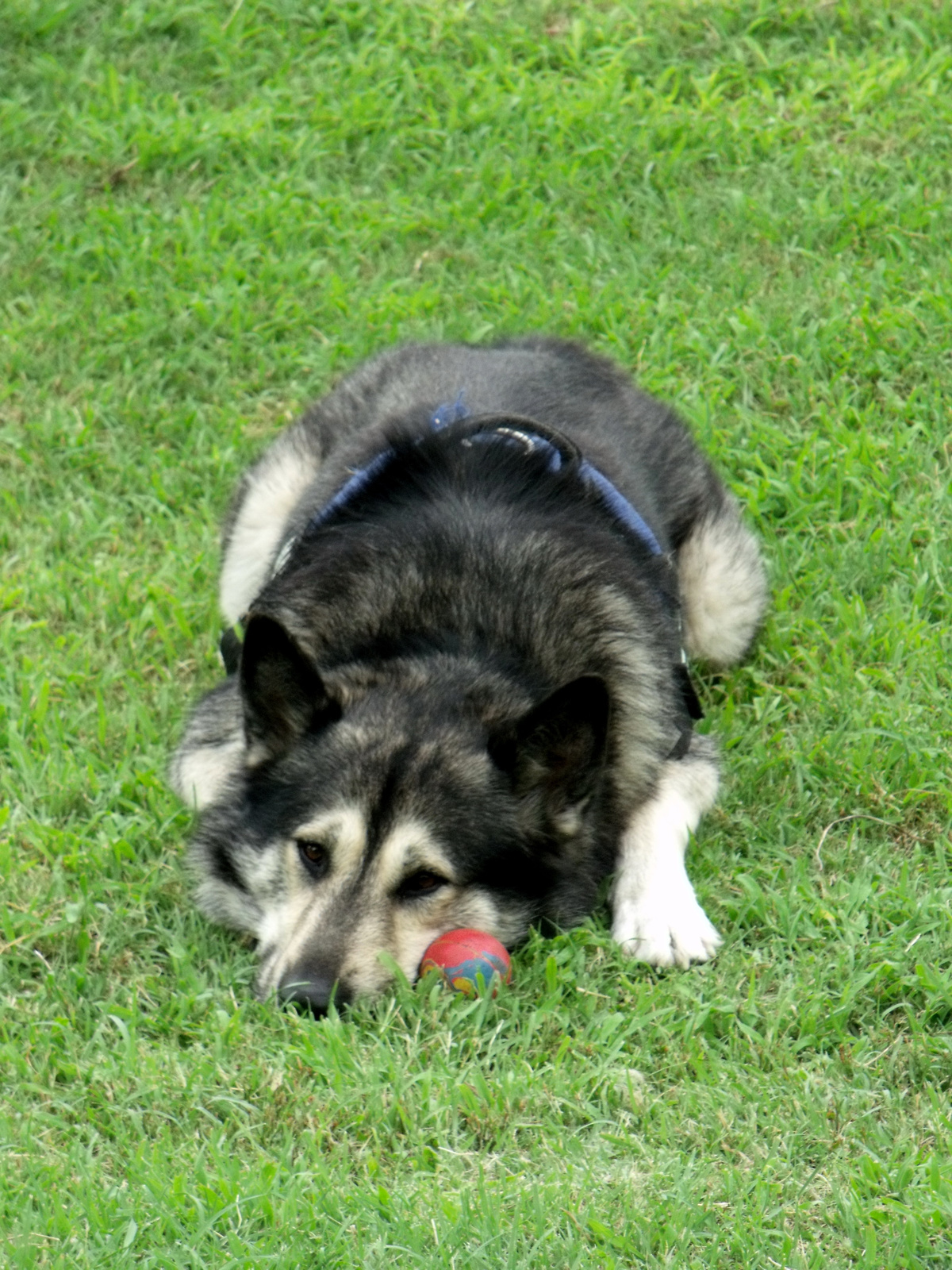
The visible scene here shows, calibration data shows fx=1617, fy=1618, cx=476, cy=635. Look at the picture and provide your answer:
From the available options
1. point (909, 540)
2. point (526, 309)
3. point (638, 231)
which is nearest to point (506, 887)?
point (909, 540)

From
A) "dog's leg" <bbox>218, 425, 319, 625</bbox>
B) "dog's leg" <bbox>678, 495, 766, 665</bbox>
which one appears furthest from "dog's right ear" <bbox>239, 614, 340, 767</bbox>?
Answer: "dog's leg" <bbox>678, 495, 766, 665</bbox>

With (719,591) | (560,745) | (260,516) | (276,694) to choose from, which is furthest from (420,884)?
(260,516)

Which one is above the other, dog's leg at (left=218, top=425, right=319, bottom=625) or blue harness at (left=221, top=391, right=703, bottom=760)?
blue harness at (left=221, top=391, right=703, bottom=760)

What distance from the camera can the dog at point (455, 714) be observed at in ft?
13.8

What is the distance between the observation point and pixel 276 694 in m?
4.36

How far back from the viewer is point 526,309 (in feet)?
24.8

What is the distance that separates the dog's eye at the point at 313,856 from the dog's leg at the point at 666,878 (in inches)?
34.8

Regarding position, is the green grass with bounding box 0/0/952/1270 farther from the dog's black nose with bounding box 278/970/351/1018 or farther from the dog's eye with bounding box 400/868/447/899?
the dog's eye with bounding box 400/868/447/899

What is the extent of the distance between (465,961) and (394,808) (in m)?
0.45

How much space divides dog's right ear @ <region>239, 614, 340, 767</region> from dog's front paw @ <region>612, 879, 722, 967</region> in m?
1.02

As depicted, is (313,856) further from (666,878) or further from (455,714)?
(666,878)

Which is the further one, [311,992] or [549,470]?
[549,470]

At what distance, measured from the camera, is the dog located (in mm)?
4195

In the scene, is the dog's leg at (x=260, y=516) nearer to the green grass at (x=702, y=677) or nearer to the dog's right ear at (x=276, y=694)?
the green grass at (x=702, y=677)
